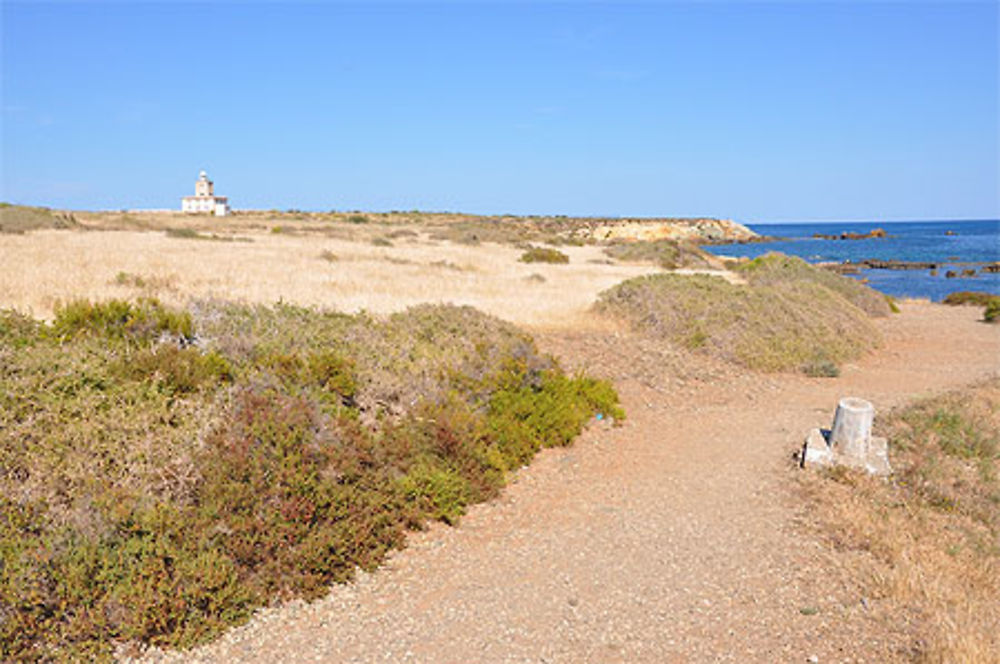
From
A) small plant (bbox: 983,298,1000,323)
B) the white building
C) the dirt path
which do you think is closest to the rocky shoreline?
small plant (bbox: 983,298,1000,323)

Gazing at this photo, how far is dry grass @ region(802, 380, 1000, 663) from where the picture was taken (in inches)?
214

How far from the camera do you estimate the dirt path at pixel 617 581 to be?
529cm

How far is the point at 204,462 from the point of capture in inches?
243

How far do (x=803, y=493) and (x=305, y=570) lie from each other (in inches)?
247

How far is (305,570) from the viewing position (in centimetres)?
597

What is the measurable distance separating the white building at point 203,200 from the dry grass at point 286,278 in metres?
83.2

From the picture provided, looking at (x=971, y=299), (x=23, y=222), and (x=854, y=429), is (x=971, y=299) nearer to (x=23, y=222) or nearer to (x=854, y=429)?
(x=854, y=429)

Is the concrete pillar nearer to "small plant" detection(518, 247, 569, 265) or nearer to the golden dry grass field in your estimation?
the golden dry grass field

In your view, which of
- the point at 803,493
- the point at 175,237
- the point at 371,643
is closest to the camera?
the point at 371,643

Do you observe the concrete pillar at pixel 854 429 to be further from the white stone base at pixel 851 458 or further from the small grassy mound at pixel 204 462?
the small grassy mound at pixel 204 462

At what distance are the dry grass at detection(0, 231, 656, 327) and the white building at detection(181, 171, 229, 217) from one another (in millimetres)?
83151

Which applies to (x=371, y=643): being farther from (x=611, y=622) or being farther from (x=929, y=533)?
(x=929, y=533)

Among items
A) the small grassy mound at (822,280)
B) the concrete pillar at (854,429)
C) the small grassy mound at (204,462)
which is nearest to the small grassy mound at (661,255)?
the small grassy mound at (822,280)

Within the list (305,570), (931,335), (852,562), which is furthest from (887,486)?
(931,335)
